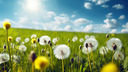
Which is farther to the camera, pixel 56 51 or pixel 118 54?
pixel 118 54

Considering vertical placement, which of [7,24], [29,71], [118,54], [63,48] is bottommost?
[29,71]

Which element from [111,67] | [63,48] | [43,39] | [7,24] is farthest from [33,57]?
[43,39]

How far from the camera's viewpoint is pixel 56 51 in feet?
4.69

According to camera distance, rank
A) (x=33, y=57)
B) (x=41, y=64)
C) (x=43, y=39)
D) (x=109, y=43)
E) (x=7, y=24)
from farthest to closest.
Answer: (x=43, y=39), (x=109, y=43), (x=7, y=24), (x=33, y=57), (x=41, y=64)

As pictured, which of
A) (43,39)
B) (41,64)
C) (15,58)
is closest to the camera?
(41,64)

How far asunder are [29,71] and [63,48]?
1.47ft

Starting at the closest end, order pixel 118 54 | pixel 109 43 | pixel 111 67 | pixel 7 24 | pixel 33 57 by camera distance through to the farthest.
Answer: pixel 111 67
pixel 33 57
pixel 7 24
pixel 109 43
pixel 118 54

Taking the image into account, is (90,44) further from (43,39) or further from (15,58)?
(15,58)

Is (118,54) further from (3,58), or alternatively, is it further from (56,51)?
(3,58)

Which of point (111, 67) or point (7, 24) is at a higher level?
point (7, 24)

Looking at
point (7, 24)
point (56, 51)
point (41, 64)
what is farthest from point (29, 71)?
point (41, 64)

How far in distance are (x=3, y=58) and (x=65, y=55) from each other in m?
0.93

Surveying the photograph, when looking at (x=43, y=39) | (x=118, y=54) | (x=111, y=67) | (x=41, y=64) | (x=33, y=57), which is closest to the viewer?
(x=111, y=67)

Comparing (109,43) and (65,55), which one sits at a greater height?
(109,43)
